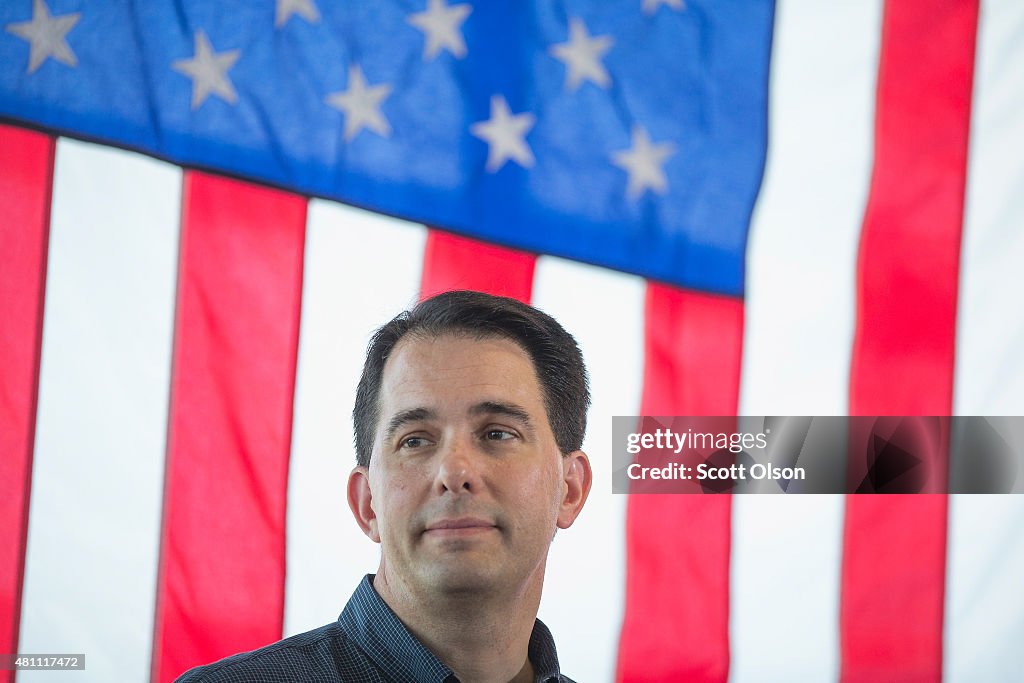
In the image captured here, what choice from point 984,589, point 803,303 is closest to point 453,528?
point 803,303

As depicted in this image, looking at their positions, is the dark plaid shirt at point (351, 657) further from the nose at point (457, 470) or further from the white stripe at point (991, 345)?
the white stripe at point (991, 345)

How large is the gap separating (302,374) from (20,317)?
2.18 ft

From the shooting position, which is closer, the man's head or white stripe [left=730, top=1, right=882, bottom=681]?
the man's head

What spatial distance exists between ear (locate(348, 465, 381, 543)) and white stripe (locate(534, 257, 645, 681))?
2.43 ft

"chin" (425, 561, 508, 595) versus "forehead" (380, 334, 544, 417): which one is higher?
"forehead" (380, 334, 544, 417)

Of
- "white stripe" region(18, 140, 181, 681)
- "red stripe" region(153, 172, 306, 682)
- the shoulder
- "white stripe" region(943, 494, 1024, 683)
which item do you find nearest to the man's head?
the shoulder

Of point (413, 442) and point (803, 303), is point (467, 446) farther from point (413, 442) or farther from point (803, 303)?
point (803, 303)

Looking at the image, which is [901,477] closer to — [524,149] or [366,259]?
[524,149]

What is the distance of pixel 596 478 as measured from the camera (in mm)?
2307

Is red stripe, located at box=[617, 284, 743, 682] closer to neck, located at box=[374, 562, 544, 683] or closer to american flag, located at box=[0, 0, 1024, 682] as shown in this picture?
american flag, located at box=[0, 0, 1024, 682]

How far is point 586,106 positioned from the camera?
7.88ft

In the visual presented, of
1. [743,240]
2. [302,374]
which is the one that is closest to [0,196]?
[302,374]

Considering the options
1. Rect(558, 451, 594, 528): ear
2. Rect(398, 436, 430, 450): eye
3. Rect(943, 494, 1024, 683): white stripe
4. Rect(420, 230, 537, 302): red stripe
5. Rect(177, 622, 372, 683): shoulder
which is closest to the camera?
Rect(177, 622, 372, 683): shoulder

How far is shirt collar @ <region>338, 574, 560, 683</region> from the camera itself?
1.47 m
